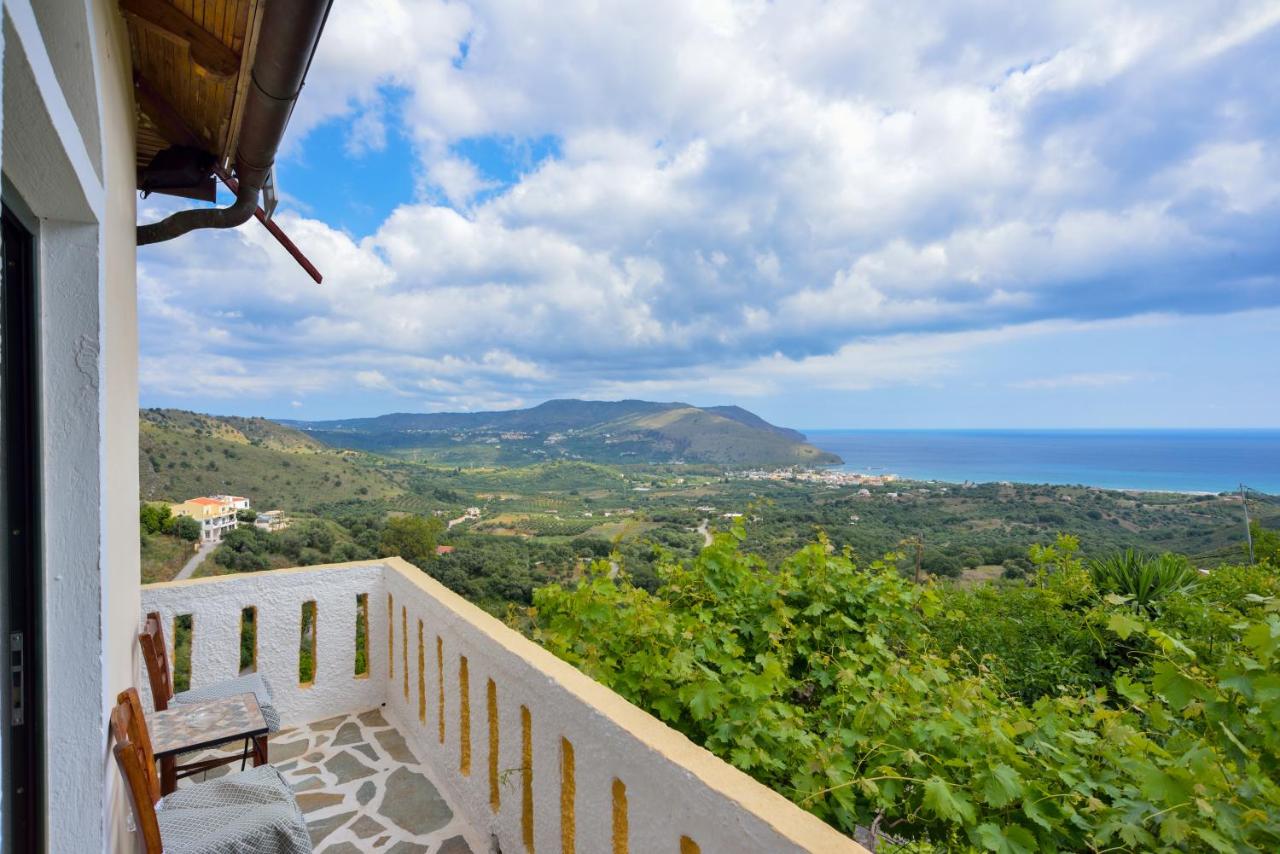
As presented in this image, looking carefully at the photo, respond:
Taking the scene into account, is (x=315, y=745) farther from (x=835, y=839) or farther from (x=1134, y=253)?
(x=1134, y=253)

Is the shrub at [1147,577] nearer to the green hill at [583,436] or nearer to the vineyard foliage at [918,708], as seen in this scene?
the vineyard foliage at [918,708]

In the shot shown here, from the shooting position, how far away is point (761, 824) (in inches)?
45.3

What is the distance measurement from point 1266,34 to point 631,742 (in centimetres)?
1128

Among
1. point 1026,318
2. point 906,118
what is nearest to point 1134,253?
→ point 906,118

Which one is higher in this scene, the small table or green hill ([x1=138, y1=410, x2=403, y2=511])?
green hill ([x1=138, y1=410, x2=403, y2=511])

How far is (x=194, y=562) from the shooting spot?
14.0 feet

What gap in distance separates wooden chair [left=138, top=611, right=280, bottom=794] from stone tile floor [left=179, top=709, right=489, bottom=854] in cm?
44

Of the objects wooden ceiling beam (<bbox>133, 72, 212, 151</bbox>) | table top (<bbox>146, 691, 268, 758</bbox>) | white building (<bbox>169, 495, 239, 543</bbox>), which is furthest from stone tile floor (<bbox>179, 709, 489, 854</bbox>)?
wooden ceiling beam (<bbox>133, 72, 212, 151</bbox>)

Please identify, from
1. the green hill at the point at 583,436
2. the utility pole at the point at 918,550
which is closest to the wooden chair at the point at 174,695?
the utility pole at the point at 918,550

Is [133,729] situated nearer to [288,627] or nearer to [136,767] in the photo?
[136,767]

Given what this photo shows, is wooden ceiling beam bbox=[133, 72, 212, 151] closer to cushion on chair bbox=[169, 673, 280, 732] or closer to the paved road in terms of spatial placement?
the paved road

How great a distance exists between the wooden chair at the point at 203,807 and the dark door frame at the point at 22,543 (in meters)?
0.17

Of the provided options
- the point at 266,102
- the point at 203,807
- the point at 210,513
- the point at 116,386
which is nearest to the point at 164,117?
the point at 266,102

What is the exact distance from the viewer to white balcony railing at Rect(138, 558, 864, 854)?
1.33 metres
